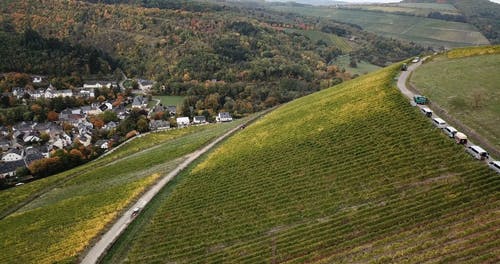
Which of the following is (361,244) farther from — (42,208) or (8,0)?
(8,0)

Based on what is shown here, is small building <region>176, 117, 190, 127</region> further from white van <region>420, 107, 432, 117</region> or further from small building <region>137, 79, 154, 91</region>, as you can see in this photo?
white van <region>420, 107, 432, 117</region>

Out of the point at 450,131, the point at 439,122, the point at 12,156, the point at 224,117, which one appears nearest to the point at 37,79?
the point at 12,156

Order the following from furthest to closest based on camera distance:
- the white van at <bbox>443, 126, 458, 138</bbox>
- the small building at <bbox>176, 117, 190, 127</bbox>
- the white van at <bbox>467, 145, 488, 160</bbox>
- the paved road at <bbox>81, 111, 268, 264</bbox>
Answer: the small building at <bbox>176, 117, 190, 127</bbox> → the white van at <bbox>443, 126, 458, 138</bbox> → the paved road at <bbox>81, 111, 268, 264</bbox> → the white van at <bbox>467, 145, 488, 160</bbox>

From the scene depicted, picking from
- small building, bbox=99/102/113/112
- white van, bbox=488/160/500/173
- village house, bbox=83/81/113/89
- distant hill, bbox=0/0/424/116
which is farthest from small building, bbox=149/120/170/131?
white van, bbox=488/160/500/173

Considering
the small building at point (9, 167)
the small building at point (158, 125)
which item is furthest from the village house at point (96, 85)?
the small building at point (9, 167)

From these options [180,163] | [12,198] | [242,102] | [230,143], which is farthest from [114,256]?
[242,102]

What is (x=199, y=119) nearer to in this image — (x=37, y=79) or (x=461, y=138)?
(x=37, y=79)

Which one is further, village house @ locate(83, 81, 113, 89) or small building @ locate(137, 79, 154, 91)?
small building @ locate(137, 79, 154, 91)
